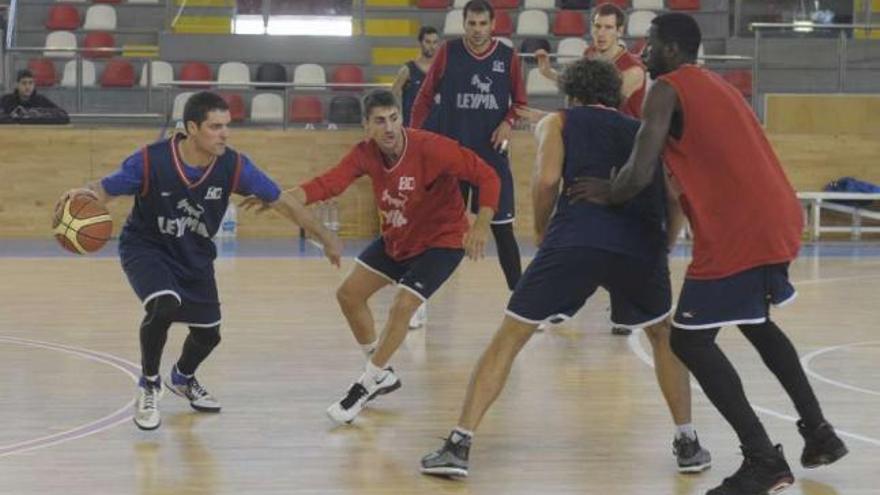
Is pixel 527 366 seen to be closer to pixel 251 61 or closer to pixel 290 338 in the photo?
pixel 290 338

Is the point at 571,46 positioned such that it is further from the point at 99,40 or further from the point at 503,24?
Answer: the point at 99,40

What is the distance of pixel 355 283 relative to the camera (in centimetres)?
721

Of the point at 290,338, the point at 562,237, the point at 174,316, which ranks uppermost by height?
the point at 562,237

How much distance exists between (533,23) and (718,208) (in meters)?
13.7

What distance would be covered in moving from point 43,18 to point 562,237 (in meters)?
14.5

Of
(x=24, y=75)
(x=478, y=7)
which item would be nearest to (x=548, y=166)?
(x=478, y=7)

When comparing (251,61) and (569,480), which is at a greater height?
(251,61)

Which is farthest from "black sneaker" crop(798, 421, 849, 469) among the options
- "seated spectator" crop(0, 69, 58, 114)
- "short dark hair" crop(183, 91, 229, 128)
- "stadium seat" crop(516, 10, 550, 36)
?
"stadium seat" crop(516, 10, 550, 36)

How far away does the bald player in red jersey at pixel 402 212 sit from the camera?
6730 millimetres

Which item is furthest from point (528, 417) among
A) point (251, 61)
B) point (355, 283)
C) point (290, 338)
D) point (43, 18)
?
point (43, 18)

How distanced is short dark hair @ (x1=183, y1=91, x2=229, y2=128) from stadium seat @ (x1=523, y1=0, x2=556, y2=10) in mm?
12871

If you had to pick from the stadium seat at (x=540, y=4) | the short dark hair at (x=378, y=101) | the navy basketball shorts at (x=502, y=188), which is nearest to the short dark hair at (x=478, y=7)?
the navy basketball shorts at (x=502, y=188)

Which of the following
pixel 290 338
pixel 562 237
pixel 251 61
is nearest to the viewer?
pixel 562 237

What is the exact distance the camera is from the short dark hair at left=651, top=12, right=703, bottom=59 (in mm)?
5328
